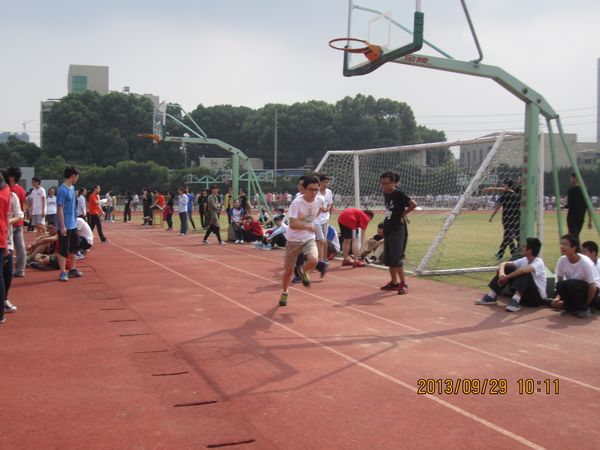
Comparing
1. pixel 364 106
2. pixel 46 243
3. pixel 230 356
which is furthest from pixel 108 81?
pixel 230 356

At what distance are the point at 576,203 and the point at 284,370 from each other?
866 centimetres

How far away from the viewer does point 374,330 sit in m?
→ 7.23

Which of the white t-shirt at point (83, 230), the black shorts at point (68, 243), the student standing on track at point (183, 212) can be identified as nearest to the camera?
the black shorts at point (68, 243)

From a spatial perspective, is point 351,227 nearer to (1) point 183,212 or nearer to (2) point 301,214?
(2) point 301,214

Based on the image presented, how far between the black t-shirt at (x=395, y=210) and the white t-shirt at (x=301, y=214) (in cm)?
158

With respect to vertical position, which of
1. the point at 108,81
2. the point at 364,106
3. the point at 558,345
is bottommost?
the point at 558,345

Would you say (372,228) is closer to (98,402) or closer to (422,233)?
(422,233)

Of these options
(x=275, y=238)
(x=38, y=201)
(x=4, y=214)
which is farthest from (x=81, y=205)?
(x=4, y=214)

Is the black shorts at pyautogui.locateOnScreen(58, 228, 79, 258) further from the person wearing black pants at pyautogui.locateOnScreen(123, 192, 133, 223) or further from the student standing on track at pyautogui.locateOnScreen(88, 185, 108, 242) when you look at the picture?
the person wearing black pants at pyautogui.locateOnScreen(123, 192, 133, 223)

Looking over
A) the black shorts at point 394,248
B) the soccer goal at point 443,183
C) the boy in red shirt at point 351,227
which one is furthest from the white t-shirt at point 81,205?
the black shorts at point 394,248

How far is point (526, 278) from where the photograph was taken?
860 centimetres

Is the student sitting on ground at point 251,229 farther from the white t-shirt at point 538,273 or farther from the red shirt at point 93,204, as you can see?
the white t-shirt at point 538,273

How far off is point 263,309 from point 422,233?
15.7 meters

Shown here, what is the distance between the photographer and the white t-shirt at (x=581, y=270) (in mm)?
8070
